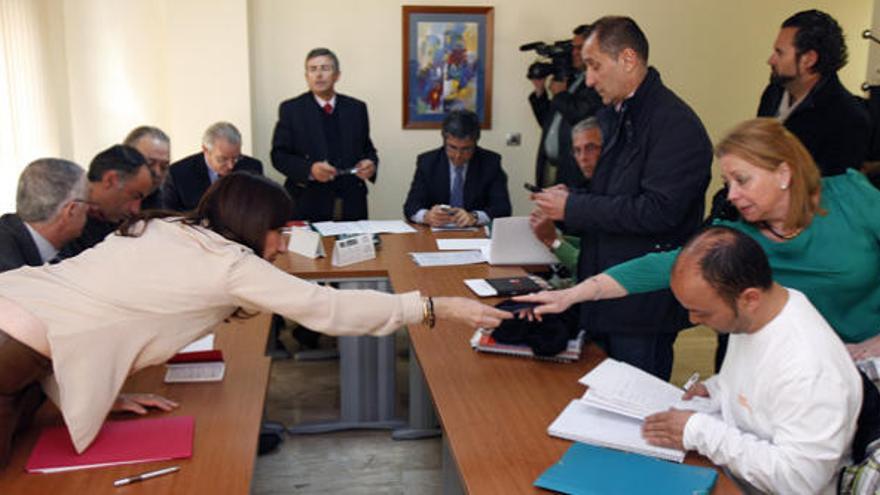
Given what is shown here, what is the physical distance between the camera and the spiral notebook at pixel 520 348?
2291mm

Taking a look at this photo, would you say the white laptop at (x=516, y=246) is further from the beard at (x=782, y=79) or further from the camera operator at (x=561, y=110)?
the beard at (x=782, y=79)

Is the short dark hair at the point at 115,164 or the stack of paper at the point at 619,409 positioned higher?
the short dark hair at the point at 115,164

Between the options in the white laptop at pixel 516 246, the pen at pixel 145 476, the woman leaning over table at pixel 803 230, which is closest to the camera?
the pen at pixel 145 476

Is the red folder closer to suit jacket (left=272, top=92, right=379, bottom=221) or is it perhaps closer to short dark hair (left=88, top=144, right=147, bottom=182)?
short dark hair (left=88, top=144, right=147, bottom=182)

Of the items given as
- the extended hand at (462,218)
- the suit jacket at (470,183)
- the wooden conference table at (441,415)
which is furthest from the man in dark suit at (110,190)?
the suit jacket at (470,183)

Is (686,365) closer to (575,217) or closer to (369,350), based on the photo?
(369,350)

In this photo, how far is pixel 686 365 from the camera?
4535 mm

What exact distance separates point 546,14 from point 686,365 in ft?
9.70

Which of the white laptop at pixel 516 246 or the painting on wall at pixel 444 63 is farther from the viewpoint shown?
the painting on wall at pixel 444 63

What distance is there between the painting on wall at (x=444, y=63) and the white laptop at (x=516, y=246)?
110 inches

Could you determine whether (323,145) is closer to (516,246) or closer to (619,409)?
(516,246)

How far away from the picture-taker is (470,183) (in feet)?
15.2

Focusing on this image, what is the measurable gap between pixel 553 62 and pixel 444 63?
2.87 feet

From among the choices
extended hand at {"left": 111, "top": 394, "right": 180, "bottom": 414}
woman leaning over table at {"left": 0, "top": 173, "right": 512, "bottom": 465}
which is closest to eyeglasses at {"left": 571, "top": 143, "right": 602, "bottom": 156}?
woman leaning over table at {"left": 0, "top": 173, "right": 512, "bottom": 465}
